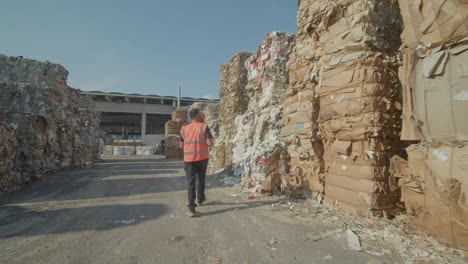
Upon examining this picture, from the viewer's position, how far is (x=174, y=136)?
16766mm

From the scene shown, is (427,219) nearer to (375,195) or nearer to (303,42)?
(375,195)

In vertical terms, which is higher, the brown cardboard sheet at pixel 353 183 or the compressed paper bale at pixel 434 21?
the compressed paper bale at pixel 434 21

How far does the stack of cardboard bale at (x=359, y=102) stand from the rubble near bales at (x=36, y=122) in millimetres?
5536

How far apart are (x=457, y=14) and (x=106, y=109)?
31.7 meters

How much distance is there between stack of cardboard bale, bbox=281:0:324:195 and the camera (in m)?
3.76

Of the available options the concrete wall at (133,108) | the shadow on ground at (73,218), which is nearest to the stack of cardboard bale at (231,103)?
the shadow on ground at (73,218)

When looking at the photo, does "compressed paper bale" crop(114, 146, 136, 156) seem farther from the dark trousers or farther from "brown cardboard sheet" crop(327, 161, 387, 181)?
"brown cardboard sheet" crop(327, 161, 387, 181)

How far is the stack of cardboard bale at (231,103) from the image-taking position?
26.7ft

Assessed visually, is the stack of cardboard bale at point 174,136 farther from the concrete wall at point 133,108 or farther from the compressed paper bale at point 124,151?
the concrete wall at point 133,108

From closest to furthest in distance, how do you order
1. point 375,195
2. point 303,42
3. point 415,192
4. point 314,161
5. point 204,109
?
point 415,192 → point 375,195 → point 314,161 → point 303,42 → point 204,109

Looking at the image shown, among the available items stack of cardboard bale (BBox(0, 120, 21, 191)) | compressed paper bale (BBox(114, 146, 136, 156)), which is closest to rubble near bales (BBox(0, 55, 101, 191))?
stack of cardboard bale (BBox(0, 120, 21, 191))

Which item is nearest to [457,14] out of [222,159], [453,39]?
[453,39]

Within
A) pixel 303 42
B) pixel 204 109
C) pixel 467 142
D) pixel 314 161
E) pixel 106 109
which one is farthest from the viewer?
pixel 106 109

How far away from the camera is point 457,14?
206 cm
